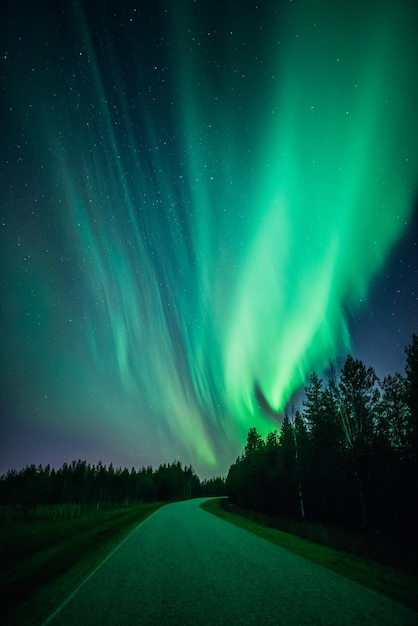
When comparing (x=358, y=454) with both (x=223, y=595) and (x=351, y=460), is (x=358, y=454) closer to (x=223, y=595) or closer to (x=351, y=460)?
(x=351, y=460)

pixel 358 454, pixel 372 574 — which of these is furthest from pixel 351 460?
pixel 372 574

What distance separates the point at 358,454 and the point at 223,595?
19300 millimetres

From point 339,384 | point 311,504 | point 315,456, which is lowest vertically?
point 311,504

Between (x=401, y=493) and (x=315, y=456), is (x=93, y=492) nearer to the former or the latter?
(x=315, y=456)

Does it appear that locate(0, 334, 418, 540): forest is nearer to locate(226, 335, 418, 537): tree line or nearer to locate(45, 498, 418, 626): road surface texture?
locate(226, 335, 418, 537): tree line

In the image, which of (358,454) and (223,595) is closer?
(223,595)

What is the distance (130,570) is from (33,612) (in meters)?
3.26

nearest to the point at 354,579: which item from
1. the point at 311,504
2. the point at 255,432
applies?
the point at 311,504

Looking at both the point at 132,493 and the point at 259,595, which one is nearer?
the point at 259,595

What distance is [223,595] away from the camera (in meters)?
6.36

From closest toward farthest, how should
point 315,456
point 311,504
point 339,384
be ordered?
point 339,384 < point 315,456 < point 311,504

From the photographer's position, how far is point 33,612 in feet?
19.8

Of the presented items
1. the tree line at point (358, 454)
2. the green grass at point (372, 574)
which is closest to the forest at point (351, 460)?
the tree line at point (358, 454)

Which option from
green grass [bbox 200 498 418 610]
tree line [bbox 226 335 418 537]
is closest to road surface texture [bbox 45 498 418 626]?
green grass [bbox 200 498 418 610]
